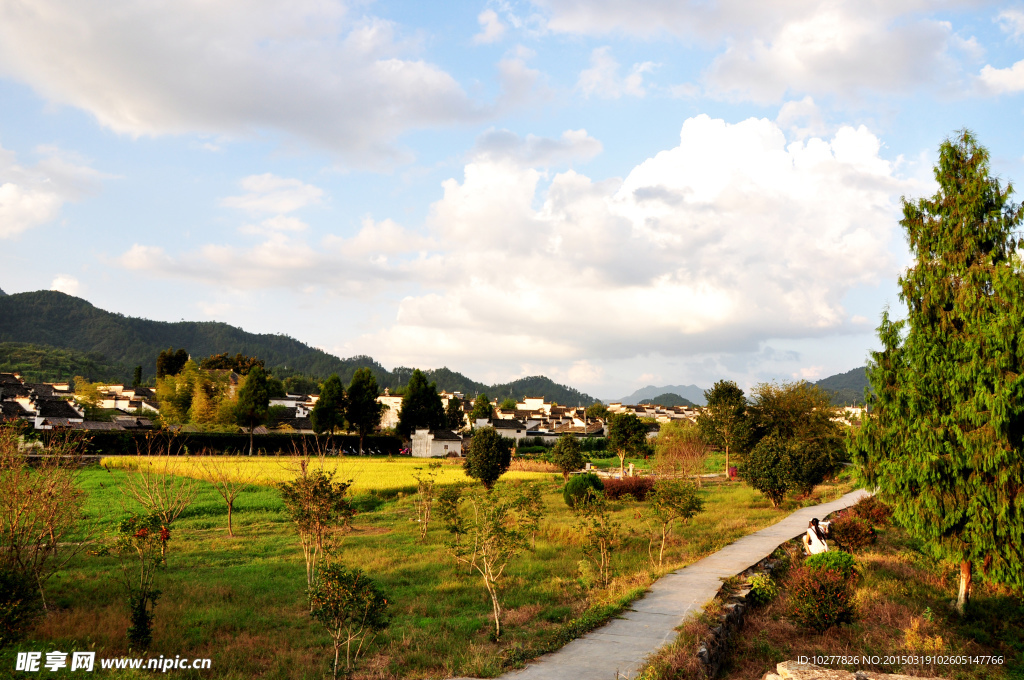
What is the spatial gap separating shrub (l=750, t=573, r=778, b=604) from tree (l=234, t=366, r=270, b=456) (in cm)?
5500

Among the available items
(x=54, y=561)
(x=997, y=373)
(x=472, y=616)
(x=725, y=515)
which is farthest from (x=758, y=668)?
(x=54, y=561)

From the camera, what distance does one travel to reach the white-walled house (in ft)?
208

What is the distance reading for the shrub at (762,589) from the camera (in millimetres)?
12586

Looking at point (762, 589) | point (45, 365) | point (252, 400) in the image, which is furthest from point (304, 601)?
point (45, 365)

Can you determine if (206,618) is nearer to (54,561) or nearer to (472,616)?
(472,616)

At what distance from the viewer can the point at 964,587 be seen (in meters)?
12.8

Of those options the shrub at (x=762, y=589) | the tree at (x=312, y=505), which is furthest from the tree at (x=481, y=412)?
the shrub at (x=762, y=589)

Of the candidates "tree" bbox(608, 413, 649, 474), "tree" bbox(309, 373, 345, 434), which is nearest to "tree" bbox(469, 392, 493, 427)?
"tree" bbox(309, 373, 345, 434)

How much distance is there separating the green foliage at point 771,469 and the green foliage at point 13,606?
25768 mm

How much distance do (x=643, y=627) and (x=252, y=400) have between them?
56027 millimetres

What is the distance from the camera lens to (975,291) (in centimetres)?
1158

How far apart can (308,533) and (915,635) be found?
13.3m

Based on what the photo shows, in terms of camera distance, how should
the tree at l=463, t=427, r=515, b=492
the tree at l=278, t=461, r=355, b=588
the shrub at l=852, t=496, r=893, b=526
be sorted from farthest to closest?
the tree at l=463, t=427, r=515, b=492
the shrub at l=852, t=496, r=893, b=526
the tree at l=278, t=461, r=355, b=588

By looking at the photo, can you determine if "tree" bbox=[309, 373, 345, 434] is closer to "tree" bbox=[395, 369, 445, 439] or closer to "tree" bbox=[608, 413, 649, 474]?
"tree" bbox=[395, 369, 445, 439]
